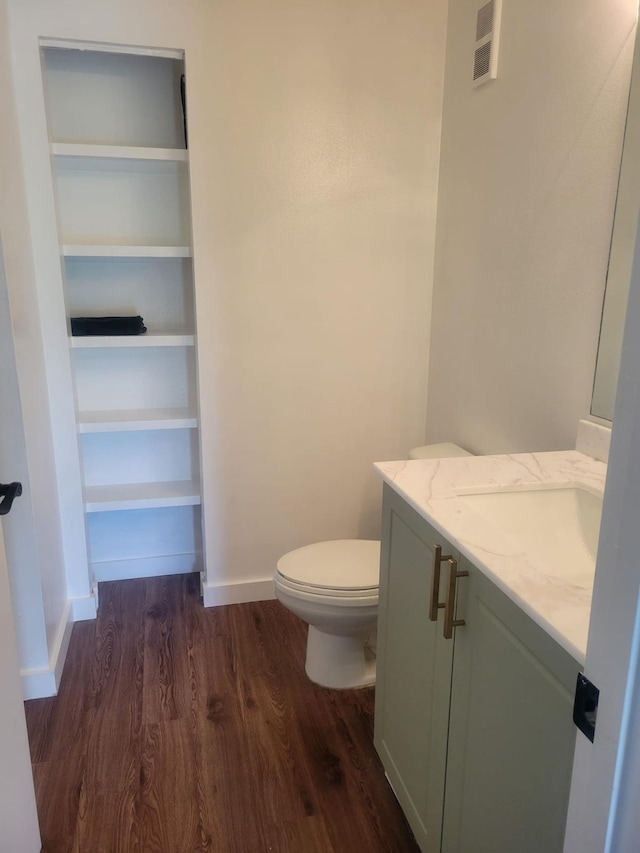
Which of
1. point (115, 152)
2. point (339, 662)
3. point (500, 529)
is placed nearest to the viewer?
point (500, 529)

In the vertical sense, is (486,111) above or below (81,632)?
above

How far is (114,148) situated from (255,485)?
1.48 metres

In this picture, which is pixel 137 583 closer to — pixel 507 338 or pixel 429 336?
pixel 429 336

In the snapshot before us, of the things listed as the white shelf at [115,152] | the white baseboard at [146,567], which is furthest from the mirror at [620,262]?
the white baseboard at [146,567]

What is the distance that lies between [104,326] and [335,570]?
1395mm

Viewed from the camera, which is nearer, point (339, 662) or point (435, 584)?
point (435, 584)

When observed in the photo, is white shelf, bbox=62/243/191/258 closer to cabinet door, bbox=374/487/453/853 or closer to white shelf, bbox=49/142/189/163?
white shelf, bbox=49/142/189/163

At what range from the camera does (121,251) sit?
241cm

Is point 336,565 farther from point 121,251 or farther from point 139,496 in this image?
point 121,251

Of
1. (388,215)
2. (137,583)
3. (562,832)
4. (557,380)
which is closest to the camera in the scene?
(562,832)

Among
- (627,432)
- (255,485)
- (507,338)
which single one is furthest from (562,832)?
(255,485)

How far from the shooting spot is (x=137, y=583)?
2969mm

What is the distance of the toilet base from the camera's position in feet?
7.17

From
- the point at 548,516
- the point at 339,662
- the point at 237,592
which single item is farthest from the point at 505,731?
the point at 237,592
